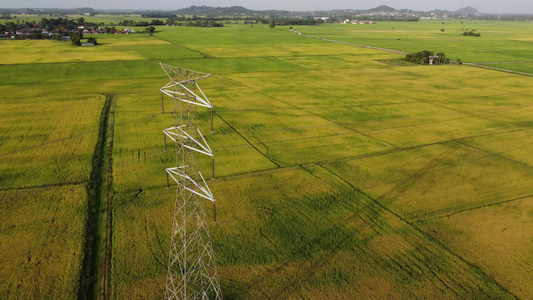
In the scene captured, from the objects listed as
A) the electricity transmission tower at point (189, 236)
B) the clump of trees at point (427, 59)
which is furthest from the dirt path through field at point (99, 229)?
the clump of trees at point (427, 59)

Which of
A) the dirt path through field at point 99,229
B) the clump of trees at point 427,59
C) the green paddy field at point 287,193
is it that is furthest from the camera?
the clump of trees at point 427,59

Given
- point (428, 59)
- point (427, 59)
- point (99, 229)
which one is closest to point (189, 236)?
point (99, 229)

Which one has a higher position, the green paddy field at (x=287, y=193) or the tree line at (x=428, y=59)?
the tree line at (x=428, y=59)

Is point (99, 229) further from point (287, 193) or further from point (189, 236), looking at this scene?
point (287, 193)

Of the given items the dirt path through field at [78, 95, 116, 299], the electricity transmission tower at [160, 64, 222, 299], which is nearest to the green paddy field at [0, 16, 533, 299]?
the dirt path through field at [78, 95, 116, 299]

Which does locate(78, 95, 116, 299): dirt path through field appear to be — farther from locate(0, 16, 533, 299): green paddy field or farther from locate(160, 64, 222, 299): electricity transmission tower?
locate(160, 64, 222, 299): electricity transmission tower

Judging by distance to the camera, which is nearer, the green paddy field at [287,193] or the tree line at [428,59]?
the green paddy field at [287,193]

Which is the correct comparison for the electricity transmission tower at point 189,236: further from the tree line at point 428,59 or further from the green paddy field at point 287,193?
the tree line at point 428,59

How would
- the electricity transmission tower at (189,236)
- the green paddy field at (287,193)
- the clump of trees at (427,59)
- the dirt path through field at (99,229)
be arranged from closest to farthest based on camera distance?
the electricity transmission tower at (189,236) → the dirt path through field at (99,229) → the green paddy field at (287,193) → the clump of trees at (427,59)

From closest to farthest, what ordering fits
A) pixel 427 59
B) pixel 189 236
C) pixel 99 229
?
pixel 189 236, pixel 99 229, pixel 427 59
